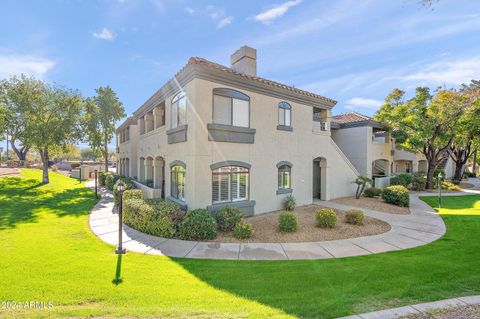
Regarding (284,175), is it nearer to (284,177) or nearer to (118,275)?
(284,177)

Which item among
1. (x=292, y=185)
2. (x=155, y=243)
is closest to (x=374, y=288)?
(x=155, y=243)

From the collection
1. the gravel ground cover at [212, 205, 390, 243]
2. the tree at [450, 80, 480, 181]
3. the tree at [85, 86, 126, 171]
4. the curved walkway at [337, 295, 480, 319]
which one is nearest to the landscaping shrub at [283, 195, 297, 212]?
the gravel ground cover at [212, 205, 390, 243]

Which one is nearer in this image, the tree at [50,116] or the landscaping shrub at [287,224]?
the landscaping shrub at [287,224]

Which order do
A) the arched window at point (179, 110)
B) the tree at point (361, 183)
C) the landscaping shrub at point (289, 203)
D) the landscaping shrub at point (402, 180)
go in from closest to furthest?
the arched window at point (179, 110)
the landscaping shrub at point (289, 203)
the tree at point (361, 183)
the landscaping shrub at point (402, 180)

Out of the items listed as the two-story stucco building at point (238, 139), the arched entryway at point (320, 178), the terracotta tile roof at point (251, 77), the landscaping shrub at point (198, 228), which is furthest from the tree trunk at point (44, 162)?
the arched entryway at point (320, 178)

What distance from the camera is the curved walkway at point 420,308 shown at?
15.1 feet

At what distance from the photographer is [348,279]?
20.3 feet

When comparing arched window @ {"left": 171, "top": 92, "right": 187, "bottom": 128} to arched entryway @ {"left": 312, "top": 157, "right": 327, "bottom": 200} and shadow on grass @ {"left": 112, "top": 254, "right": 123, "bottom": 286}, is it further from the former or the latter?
arched entryway @ {"left": 312, "top": 157, "right": 327, "bottom": 200}

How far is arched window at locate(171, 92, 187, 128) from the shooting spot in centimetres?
1206

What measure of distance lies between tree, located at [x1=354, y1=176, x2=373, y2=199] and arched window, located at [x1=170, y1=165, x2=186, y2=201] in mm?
12782

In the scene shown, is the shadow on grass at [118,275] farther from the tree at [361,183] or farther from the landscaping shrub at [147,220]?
the tree at [361,183]

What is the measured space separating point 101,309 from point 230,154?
26.8 ft

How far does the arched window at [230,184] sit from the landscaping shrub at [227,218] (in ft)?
3.96

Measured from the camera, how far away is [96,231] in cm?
1040
